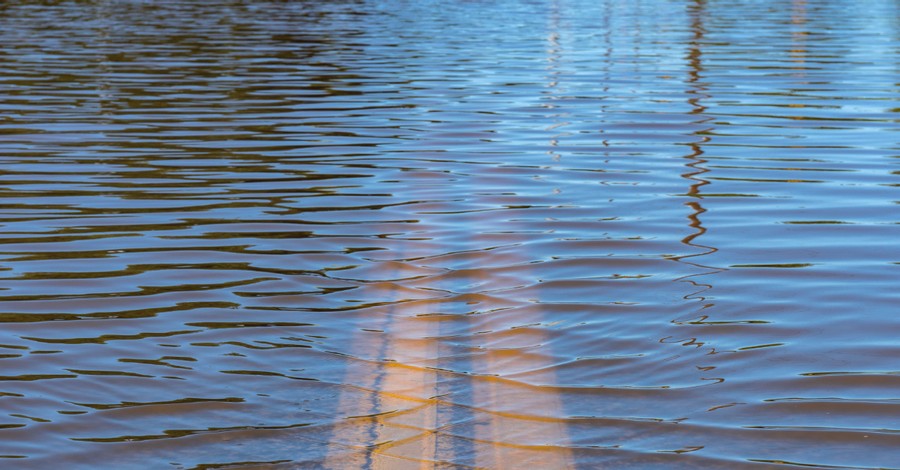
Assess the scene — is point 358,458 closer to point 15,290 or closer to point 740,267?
point 15,290

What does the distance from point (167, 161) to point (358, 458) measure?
5505 mm

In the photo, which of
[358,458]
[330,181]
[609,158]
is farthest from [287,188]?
[358,458]

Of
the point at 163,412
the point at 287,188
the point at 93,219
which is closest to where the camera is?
the point at 163,412

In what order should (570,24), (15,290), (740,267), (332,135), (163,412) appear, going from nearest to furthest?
(163,412), (15,290), (740,267), (332,135), (570,24)

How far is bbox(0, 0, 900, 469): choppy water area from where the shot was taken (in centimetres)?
387

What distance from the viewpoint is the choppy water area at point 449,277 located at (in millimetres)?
3871

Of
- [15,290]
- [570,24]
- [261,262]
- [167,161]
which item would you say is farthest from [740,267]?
[570,24]

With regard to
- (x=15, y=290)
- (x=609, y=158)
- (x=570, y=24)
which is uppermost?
(x=15, y=290)

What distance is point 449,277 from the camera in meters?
5.71

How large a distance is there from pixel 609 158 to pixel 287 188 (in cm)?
253

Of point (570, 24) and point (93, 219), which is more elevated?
point (93, 219)

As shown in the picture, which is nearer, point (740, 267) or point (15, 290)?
point (15, 290)

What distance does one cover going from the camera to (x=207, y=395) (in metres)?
4.17

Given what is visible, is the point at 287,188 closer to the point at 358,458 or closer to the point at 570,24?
the point at 358,458
